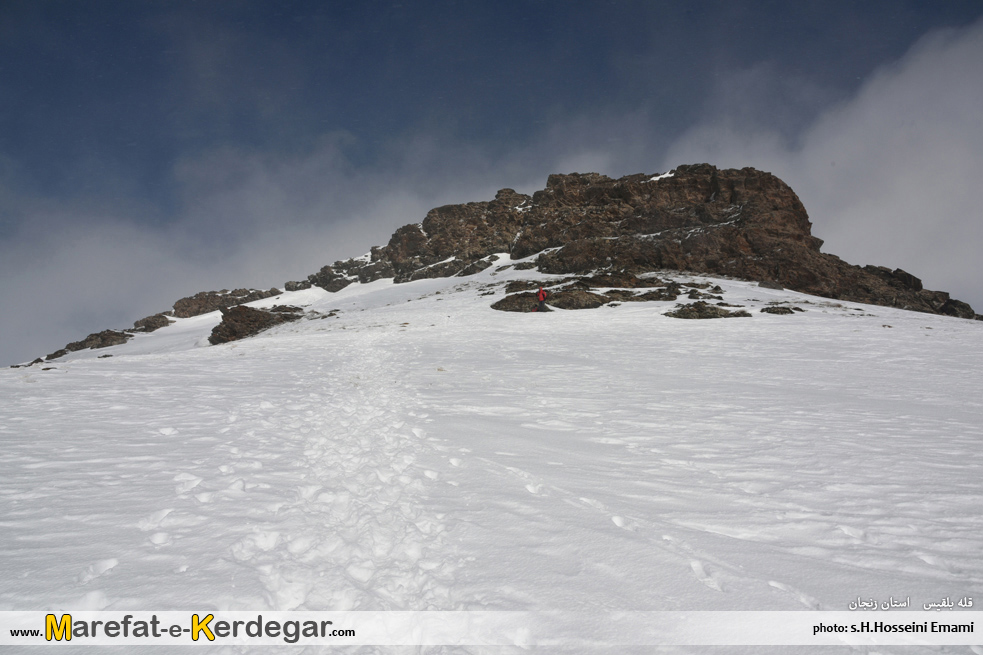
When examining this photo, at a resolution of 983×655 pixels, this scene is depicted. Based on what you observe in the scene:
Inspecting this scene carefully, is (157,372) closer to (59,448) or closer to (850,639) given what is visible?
(59,448)

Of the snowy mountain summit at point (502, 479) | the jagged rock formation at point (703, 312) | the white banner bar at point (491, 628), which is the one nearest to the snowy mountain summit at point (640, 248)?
the jagged rock formation at point (703, 312)

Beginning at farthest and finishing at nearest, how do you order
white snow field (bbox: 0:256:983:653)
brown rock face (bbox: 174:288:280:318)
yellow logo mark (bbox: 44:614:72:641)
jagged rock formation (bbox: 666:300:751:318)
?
brown rock face (bbox: 174:288:280:318) < jagged rock formation (bbox: 666:300:751:318) < white snow field (bbox: 0:256:983:653) < yellow logo mark (bbox: 44:614:72:641)

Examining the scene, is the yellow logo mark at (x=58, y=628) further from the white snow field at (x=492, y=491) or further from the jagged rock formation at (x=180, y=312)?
the jagged rock formation at (x=180, y=312)

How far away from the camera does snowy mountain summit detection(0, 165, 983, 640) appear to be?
275 centimetres

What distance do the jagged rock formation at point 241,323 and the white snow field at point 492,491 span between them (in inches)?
970

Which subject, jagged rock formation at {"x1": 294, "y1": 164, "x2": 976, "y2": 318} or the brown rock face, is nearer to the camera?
jagged rock formation at {"x1": 294, "y1": 164, "x2": 976, "y2": 318}

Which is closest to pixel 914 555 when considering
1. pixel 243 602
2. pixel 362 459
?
pixel 243 602

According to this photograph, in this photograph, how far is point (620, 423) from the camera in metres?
6.94

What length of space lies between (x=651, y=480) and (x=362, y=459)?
3611 mm

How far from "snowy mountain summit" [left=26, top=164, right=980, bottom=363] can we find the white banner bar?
20332 mm

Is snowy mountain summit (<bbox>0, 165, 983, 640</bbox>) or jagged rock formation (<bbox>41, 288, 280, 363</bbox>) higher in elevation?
jagged rock formation (<bbox>41, 288, 280, 363</bbox>)

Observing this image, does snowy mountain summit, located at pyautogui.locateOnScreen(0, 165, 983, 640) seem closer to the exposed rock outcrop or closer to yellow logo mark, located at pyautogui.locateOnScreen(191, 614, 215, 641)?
yellow logo mark, located at pyautogui.locateOnScreen(191, 614, 215, 641)

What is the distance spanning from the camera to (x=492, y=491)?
427cm

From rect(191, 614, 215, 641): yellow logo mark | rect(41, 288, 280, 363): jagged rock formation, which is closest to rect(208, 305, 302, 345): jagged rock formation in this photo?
rect(41, 288, 280, 363): jagged rock formation
